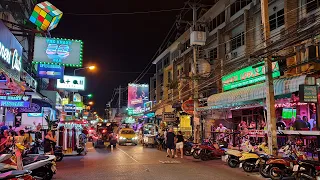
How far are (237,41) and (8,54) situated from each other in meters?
19.7

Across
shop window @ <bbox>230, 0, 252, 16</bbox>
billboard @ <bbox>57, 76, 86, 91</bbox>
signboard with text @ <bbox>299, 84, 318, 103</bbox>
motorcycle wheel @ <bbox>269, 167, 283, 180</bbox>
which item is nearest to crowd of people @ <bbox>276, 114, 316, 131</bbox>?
signboard with text @ <bbox>299, 84, 318, 103</bbox>

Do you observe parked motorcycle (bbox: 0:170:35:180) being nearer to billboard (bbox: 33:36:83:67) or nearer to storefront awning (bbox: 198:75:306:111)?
storefront awning (bbox: 198:75:306:111)

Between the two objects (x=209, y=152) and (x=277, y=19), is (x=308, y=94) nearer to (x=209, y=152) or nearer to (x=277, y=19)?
(x=209, y=152)

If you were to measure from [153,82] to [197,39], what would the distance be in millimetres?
38665

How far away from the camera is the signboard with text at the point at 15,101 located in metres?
14.5

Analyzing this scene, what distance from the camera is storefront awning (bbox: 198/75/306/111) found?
1424 cm

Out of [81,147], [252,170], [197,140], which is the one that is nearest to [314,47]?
[252,170]

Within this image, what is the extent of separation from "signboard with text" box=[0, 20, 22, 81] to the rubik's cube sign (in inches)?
290

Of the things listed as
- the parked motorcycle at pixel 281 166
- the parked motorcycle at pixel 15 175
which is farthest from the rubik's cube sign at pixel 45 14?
the parked motorcycle at pixel 281 166

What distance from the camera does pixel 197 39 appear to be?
24.2 meters

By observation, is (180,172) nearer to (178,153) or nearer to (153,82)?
(178,153)

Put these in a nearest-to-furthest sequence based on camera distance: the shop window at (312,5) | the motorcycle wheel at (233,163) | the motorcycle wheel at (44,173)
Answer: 1. the motorcycle wheel at (44,173)
2. the motorcycle wheel at (233,163)
3. the shop window at (312,5)

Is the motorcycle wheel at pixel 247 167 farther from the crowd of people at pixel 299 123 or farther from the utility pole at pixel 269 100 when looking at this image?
the crowd of people at pixel 299 123

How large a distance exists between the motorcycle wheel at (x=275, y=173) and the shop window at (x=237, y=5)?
18717 mm
